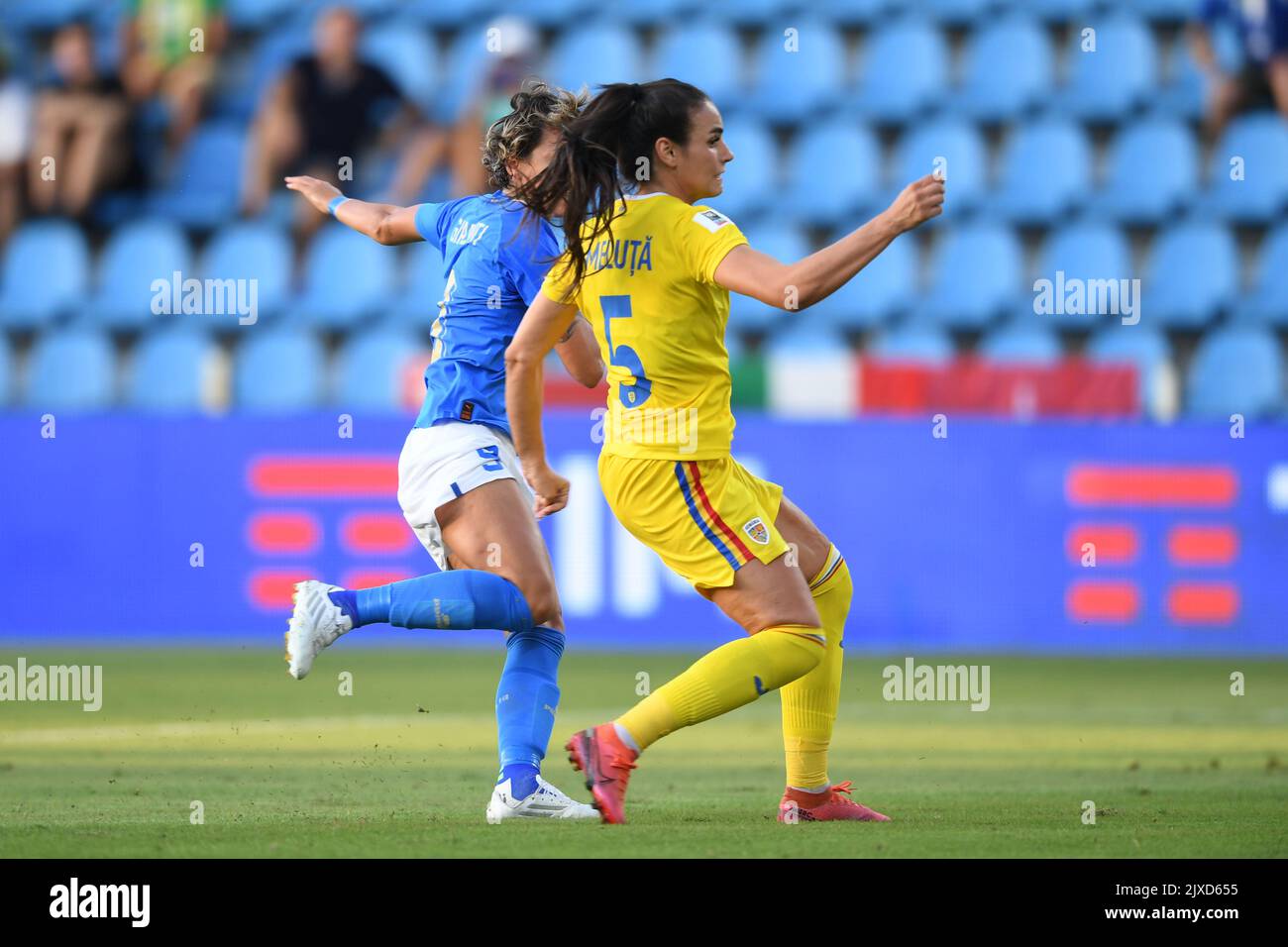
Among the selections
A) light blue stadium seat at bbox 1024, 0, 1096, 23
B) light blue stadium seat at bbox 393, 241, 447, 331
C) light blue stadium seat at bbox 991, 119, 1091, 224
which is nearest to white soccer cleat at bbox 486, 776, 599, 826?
light blue stadium seat at bbox 393, 241, 447, 331

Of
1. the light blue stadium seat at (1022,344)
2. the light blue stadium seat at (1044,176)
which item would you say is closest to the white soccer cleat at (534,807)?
the light blue stadium seat at (1022,344)

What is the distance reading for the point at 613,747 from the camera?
16.6 ft

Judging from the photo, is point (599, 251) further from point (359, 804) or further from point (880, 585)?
point (880, 585)

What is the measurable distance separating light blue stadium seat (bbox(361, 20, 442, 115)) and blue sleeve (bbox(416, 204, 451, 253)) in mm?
10826

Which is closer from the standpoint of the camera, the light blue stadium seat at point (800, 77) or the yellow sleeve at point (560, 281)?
the yellow sleeve at point (560, 281)

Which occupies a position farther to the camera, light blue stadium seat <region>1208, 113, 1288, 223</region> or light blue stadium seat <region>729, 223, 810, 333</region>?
light blue stadium seat <region>1208, 113, 1288, 223</region>

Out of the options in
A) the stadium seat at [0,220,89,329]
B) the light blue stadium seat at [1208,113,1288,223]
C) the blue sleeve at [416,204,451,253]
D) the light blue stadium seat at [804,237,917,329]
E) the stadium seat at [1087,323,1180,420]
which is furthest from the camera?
the light blue stadium seat at [1208,113,1288,223]

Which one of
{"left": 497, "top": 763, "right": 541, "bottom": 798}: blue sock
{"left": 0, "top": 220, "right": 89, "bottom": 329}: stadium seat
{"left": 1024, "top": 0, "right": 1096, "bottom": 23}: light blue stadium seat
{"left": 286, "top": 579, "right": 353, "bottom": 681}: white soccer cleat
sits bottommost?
{"left": 497, "top": 763, "right": 541, "bottom": 798}: blue sock

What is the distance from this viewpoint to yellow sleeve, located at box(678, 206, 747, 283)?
495cm

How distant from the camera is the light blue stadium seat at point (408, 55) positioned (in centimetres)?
1670

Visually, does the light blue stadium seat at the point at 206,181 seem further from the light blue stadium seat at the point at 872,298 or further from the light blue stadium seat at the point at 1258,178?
the light blue stadium seat at the point at 1258,178

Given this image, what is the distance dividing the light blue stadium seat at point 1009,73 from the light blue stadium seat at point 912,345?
253 cm

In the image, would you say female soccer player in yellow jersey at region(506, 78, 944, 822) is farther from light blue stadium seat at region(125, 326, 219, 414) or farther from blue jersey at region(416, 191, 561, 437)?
light blue stadium seat at region(125, 326, 219, 414)

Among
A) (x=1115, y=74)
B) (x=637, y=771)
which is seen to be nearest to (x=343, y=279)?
(x=1115, y=74)
